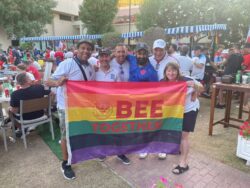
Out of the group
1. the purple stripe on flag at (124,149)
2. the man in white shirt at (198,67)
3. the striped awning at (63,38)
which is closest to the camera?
the purple stripe on flag at (124,149)

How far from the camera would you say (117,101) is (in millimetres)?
2771

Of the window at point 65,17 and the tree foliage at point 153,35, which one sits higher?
the window at point 65,17

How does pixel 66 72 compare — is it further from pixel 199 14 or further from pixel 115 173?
pixel 199 14

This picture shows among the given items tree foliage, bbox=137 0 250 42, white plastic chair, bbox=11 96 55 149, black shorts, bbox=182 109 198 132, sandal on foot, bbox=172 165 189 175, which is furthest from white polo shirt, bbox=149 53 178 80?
tree foliage, bbox=137 0 250 42

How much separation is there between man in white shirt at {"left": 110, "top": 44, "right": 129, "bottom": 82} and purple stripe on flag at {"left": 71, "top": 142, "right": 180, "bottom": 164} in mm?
963

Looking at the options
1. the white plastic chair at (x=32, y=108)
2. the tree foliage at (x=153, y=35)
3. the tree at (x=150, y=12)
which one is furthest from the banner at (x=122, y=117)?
the tree at (x=150, y=12)

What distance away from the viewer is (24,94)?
3750 mm

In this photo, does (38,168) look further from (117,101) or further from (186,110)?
(186,110)

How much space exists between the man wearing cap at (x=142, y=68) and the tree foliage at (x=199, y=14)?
22403mm

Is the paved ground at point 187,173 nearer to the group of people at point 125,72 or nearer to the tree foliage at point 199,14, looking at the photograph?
the group of people at point 125,72

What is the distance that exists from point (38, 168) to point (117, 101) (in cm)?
161

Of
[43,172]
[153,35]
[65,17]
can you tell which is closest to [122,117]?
[43,172]

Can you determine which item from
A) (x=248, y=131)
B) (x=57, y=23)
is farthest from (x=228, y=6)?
(x=57, y=23)

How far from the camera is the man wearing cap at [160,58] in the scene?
3080 millimetres
